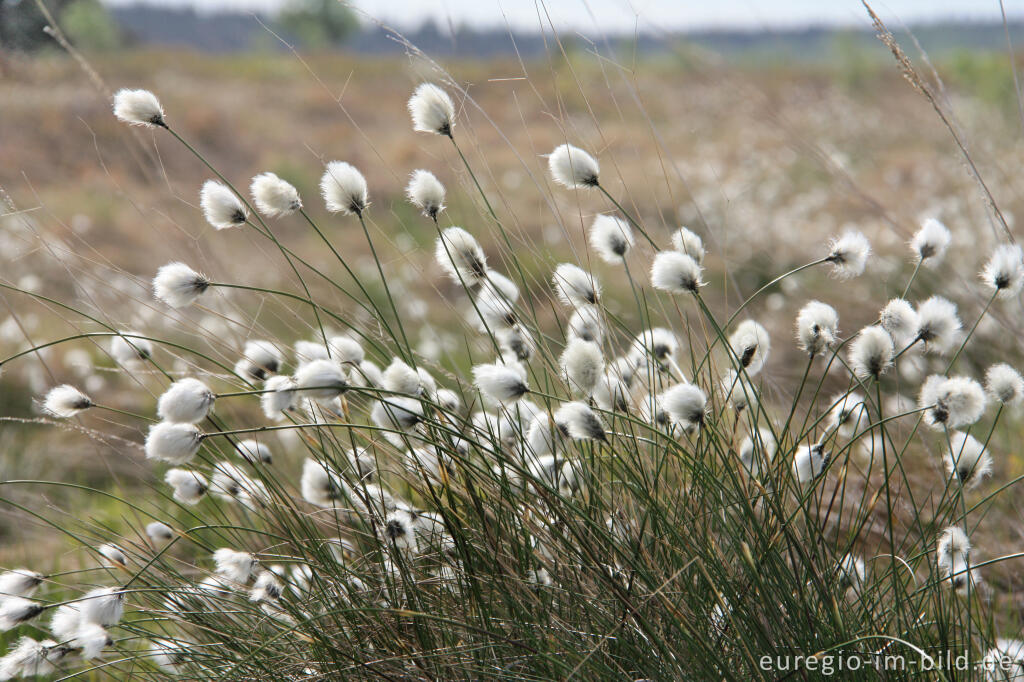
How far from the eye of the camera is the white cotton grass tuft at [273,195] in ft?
4.59

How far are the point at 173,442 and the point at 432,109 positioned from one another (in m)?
0.75

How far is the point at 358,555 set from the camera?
160cm

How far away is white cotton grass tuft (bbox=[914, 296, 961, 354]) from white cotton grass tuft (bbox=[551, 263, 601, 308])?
0.61 m

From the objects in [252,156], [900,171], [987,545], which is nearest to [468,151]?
[252,156]

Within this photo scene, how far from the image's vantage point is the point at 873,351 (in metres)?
1.32

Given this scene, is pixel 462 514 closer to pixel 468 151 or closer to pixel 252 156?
pixel 468 151

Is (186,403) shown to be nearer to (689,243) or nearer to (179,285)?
(179,285)

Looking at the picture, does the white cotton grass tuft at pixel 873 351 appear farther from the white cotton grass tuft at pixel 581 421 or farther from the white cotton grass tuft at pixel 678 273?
the white cotton grass tuft at pixel 581 421

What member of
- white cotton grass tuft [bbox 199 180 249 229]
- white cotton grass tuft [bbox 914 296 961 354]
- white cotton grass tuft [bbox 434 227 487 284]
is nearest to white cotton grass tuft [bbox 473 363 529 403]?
white cotton grass tuft [bbox 434 227 487 284]

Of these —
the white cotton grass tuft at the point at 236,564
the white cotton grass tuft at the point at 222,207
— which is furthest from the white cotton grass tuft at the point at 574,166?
the white cotton grass tuft at the point at 236,564

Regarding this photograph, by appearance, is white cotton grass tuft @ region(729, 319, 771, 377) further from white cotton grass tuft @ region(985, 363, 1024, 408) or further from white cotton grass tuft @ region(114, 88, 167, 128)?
white cotton grass tuft @ region(114, 88, 167, 128)

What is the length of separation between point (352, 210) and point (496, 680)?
870 mm

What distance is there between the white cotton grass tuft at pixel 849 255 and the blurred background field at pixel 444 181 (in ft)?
0.70

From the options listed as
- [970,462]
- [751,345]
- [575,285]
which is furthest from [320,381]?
[970,462]
